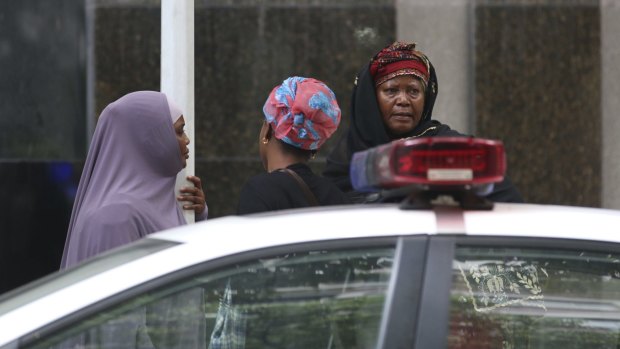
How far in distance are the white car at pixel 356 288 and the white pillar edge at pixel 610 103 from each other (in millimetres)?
4964

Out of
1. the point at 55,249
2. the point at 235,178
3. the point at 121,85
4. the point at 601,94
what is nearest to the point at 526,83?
the point at 601,94

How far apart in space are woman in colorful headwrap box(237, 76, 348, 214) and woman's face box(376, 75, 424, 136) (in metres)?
0.49

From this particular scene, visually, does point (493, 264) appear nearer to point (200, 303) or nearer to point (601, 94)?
point (200, 303)

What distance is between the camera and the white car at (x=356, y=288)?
8.16 feet

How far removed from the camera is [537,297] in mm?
2627

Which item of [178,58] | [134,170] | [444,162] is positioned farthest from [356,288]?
[178,58]

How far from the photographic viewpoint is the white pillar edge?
24.3ft

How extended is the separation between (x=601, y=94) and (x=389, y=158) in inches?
203

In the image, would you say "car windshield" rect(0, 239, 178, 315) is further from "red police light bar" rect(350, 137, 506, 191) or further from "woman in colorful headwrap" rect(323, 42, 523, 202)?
"woman in colorful headwrap" rect(323, 42, 523, 202)

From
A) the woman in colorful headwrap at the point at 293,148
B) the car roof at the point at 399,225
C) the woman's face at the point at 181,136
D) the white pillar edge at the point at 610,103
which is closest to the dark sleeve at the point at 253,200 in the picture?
the woman in colorful headwrap at the point at 293,148

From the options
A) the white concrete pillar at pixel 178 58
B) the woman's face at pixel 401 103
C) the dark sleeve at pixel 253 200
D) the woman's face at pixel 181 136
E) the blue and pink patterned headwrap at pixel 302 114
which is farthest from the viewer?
the white concrete pillar at pixel 178 58

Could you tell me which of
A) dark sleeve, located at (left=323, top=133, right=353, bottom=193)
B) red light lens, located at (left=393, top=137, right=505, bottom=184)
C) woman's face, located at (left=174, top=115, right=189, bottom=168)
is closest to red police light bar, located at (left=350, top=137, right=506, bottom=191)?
red light lens, located at (left=393, top=137, right=505, bottom=184)

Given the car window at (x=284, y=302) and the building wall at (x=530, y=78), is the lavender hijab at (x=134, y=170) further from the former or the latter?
the building wall at (x=530, y=78)

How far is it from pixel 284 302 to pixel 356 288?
16 centimetres
